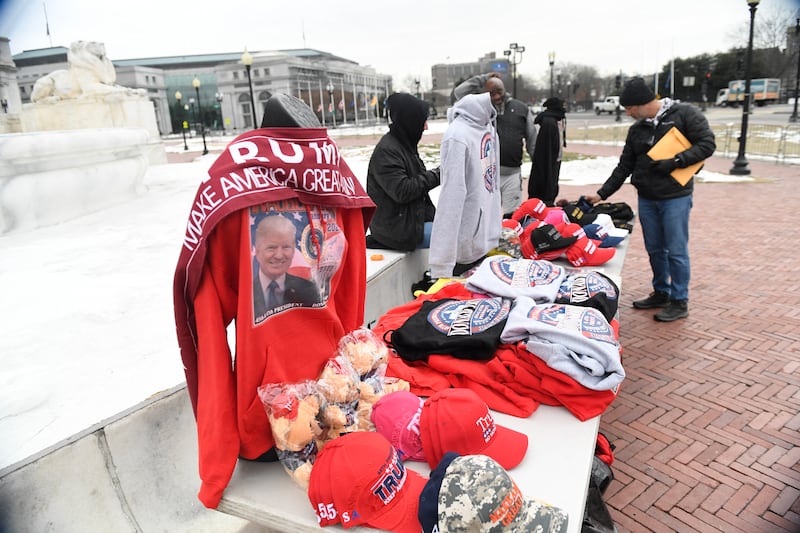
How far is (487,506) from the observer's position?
1.32 m

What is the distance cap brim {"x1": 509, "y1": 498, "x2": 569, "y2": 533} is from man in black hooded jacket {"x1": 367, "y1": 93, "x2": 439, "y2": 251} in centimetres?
264

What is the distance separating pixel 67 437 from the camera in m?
1.91

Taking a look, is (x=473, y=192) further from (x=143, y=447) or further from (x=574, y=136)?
(x=574, y=136)

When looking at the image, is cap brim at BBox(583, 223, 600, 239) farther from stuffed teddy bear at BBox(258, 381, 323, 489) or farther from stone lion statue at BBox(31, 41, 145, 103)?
stone lion statue at BBox(31, 41, 145, 103)

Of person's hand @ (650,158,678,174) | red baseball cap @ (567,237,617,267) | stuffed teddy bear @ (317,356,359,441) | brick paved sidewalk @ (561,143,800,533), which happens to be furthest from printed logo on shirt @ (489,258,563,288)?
person's hand @ (650,158,678,174)

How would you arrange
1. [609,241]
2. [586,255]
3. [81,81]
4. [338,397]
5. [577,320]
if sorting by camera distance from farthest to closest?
[81,81] < [609,241] < [586,255] < [577,320] < [338,397]

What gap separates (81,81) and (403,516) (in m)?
18.1

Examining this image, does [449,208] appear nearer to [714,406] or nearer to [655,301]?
[714,406]

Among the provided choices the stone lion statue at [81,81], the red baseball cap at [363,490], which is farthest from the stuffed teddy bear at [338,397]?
the stone lion statue at [81,81]

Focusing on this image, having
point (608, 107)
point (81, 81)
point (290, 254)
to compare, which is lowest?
point (290, 254)

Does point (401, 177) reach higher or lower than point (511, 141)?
lower

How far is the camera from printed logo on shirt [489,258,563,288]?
9.13 ft

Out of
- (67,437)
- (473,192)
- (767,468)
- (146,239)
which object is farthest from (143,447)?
(146,239)

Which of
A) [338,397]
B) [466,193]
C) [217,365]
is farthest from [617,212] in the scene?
[217,365]
